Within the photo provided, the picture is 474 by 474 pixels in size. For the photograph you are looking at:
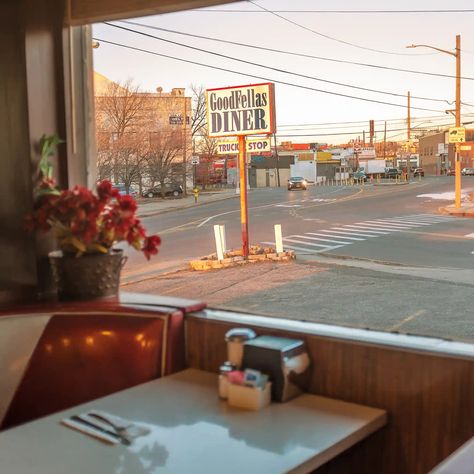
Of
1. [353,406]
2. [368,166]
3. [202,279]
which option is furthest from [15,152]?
[368,166]

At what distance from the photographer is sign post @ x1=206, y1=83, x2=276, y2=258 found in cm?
1335

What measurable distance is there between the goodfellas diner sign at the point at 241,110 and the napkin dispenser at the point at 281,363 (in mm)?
11301

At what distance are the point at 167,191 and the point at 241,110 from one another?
1024 inches

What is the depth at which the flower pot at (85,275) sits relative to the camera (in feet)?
10.5

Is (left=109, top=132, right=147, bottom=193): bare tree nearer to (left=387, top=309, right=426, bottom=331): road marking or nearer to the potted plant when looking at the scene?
(left=387, top=309, right=426, bottom=331): road marking

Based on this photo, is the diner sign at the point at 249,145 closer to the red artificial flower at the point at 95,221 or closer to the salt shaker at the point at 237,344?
the red artificial flower at the point at 95,221

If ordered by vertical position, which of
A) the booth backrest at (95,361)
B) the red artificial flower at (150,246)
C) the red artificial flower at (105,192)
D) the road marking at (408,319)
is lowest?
the road marking at (408,319)

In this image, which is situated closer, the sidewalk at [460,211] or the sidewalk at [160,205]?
the sidewalk at [460,211]

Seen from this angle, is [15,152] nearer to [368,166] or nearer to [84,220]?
[84,220]

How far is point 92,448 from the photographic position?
1852mm

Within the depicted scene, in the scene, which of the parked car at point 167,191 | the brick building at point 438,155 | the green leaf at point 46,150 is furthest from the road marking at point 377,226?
the brick building at point 438,155

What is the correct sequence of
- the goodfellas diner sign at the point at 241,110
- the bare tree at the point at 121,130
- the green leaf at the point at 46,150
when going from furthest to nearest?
the bare tree at the point at 121,130, the goodfellas diner sign at the point at 241,110, the green leaf at the point at 46,150

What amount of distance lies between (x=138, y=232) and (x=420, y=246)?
44.7ft

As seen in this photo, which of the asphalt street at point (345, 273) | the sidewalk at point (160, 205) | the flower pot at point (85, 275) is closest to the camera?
the flower pot at point (85, 275)
